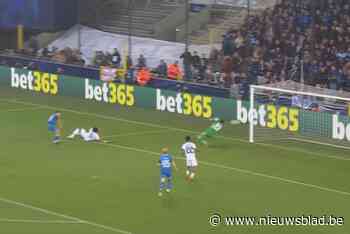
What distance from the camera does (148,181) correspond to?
32.7m

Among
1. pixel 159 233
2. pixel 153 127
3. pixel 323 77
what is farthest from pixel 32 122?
pixel 159 233

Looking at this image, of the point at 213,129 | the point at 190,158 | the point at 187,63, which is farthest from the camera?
the point at 187,63

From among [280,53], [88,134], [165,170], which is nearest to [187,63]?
[280,53]

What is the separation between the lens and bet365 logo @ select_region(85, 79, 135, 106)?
155 feet

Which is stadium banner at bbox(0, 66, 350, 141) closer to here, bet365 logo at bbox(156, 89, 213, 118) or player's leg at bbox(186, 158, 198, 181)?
bet365 logo at bbox(156, 89, 213, 118)

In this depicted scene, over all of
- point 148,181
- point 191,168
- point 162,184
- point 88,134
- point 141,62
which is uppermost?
point 141,62

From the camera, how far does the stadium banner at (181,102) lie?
38.7 meters

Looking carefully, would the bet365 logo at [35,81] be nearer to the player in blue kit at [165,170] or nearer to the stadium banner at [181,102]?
the stadium banner at [181,102]

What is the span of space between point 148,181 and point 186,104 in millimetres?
12442

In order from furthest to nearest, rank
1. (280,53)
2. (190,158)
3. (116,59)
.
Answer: (116,59)
(280,53)
(190,158)

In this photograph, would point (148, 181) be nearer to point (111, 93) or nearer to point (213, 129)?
point (213, 129)

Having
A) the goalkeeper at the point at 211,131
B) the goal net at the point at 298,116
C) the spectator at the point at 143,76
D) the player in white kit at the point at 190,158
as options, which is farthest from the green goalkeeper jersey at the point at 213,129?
the spectator at the point at 143,76

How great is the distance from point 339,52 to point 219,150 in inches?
393

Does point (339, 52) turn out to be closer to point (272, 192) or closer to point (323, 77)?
point (323, 77)
